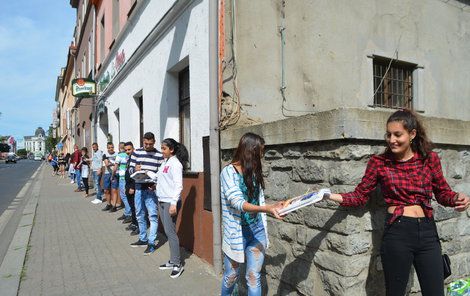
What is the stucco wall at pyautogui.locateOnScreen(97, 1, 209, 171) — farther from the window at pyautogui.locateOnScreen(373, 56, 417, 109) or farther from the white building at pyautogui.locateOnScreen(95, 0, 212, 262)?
the window at pyautogui.locateOnScreen(373, 56, 417, 109)

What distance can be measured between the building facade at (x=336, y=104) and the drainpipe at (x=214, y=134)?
127 millimetres

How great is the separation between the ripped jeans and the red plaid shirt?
951 millimetres

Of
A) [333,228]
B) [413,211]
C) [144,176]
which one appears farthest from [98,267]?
[413,211]

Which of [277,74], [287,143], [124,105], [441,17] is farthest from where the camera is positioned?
[124,105]

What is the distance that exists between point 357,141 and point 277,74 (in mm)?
2946

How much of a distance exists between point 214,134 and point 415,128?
2916 mm

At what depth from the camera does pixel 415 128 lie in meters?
2.96

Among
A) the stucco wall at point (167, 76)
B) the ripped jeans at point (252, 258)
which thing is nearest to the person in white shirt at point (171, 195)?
the stucco wall at point (167, 76)

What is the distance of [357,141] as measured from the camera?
3314 millimetres

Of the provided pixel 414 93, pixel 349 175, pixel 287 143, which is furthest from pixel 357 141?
pixel 414 93

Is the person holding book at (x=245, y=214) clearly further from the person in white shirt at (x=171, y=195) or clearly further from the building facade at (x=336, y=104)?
the person in white shirt at (x=171, y=195)

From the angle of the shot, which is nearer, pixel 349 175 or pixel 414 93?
pixel 349 175

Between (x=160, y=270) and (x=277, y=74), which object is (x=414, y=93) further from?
(x=160, y=270)

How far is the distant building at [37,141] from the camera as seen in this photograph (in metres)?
155
